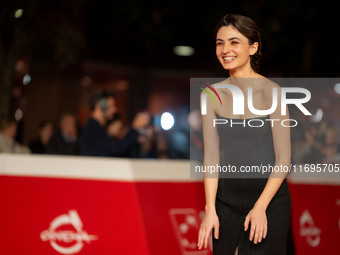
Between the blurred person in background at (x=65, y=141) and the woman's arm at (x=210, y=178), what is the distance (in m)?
4.88

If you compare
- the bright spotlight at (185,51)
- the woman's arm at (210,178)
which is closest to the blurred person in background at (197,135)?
the woman's arm at (210,178)

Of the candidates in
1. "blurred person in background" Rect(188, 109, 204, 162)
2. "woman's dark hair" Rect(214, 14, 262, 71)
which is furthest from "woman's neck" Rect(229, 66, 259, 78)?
"blurred person in background" Rect(188, 109, 204, 162)

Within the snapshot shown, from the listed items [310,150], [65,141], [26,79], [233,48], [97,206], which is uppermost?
[26,79]

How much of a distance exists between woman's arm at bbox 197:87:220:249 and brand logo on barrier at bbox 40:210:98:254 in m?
2.61

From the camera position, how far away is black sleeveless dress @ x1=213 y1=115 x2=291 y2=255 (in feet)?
7.36

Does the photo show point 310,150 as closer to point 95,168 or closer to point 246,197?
point 95,168

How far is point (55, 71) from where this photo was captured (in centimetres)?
1291

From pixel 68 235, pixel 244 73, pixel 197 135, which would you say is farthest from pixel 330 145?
pixel 244 73

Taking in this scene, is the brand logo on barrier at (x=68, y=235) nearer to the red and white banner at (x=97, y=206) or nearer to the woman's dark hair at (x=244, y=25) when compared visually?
the red and white banner at (x=97, y=206)

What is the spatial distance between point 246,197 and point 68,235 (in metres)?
2.85

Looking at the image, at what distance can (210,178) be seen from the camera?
2.29 m

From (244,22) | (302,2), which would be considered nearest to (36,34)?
(302,2)

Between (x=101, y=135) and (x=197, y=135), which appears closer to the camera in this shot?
(x=101, y=135)

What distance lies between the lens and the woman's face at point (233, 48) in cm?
226
